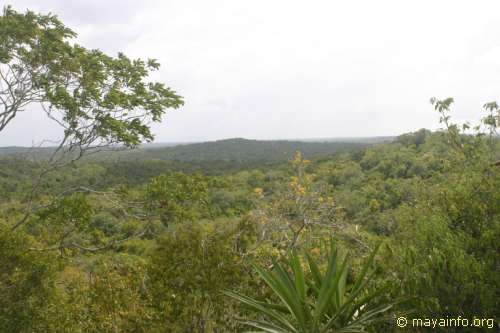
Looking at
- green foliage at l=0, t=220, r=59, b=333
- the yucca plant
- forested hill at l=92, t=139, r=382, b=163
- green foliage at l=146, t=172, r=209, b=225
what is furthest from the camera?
forested hill at l=92, t=139, r=382, b=163

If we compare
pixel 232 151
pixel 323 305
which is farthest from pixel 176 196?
pixel 232 151

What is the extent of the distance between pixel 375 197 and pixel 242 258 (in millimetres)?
23274

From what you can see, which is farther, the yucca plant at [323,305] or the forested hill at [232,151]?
the forested hill at [232,151]

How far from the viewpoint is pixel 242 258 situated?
3980 mm

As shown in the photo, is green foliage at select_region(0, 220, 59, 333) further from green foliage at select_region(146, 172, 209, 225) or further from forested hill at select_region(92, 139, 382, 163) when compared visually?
forested hill at select_region(92, 139, 382, 163)

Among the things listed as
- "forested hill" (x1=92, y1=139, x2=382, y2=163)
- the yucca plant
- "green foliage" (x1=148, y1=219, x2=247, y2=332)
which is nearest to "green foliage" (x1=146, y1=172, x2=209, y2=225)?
"green foliage" (x1=148, y1=219, x2=247, y2=332)

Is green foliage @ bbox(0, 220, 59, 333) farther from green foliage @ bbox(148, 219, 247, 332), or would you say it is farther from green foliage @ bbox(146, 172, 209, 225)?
green foliage @ bbox(146, 172, 209, 225)

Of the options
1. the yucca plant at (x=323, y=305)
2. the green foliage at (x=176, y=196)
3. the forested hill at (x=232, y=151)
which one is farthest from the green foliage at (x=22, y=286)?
the forested hill at (x=232, y=151)

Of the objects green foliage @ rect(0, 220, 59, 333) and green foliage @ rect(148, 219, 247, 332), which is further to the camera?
green foliage @ rect(0, 220, 59, 333)

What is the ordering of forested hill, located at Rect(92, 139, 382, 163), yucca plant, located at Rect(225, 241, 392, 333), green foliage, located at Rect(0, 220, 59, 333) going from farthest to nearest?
forested hill, located at Rect(92, 139, 382, 163), green foliage, located at Rect(0, 220, 59, 333), yucca plant, located at Rect(225, 241, 392, 333)

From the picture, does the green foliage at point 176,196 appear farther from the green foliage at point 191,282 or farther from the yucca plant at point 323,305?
the yucca plant at point 323,305

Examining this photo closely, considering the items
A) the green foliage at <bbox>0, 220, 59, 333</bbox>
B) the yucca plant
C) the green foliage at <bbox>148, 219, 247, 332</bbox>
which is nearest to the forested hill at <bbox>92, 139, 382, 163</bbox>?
the green foliage at <bbox>0, 220, 59, 333</bbox>

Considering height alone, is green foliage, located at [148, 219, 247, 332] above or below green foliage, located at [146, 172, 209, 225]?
below

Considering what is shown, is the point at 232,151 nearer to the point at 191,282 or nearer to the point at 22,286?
the point at 22,286
